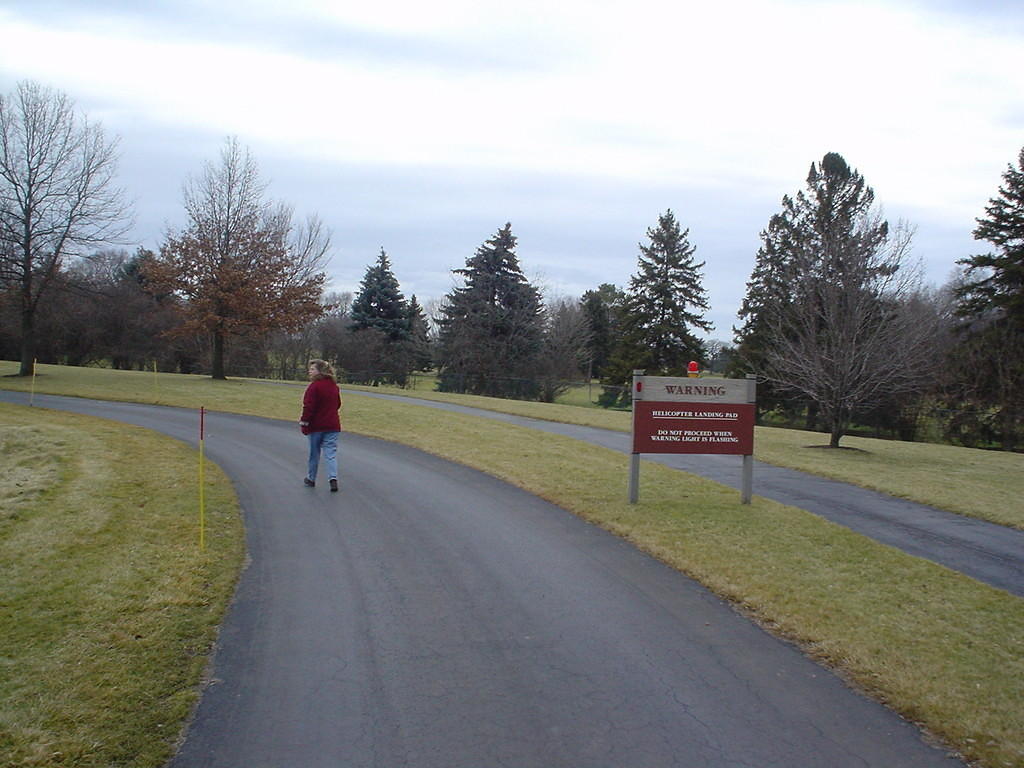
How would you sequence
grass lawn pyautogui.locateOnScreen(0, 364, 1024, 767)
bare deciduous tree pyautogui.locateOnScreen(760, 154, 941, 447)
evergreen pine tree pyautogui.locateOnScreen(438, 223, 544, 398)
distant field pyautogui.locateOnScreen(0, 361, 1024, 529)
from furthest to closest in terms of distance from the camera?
evergreen pine tree pyautogui.locateOnScreen(438, 223, 544, 398) → bare deciduous tree pyautogui.locateOnScreen(760, 154, 941, 447) → distant field pyautogui.locateOnScreen(0, 361, 1024, 529) → grass lawn pyautogui.locateOnScreen(0, 364, 1024, 767)

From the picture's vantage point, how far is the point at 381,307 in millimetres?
54656

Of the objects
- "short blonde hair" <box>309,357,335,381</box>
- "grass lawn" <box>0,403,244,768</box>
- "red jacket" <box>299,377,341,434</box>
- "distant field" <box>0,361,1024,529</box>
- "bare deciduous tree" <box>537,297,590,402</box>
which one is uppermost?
"bare deciduous tree" <box>537,297,590,402</box>

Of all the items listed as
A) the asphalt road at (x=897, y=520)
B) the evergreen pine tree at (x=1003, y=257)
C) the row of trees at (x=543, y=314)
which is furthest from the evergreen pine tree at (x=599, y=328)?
the asphalt road at (x=897, y=520)

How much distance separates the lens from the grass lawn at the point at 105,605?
375cm

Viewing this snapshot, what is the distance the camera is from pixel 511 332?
160 ft

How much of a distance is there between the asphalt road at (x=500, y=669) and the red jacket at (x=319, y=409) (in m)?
2.30

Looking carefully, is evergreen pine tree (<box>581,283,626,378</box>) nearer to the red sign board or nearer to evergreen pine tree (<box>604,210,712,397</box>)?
evergreen pine tree (<box>604,210,712,397</box>)

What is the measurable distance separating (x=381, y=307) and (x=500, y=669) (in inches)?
2025


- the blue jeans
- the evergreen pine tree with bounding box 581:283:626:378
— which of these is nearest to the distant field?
the blue jeans

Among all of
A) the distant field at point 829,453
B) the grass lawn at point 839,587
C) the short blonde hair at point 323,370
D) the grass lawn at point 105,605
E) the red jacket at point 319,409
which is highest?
Result: the short blonde hair at point 323,370

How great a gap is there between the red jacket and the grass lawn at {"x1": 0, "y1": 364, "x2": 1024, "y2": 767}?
2.82 metres

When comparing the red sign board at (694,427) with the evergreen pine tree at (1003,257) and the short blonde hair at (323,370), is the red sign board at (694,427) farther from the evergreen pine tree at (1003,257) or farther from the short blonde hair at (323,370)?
the evergreen pine tree at (1003,257)

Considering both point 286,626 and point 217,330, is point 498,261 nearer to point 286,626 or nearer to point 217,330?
point 217,330

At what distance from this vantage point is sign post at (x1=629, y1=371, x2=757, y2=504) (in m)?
9.82
